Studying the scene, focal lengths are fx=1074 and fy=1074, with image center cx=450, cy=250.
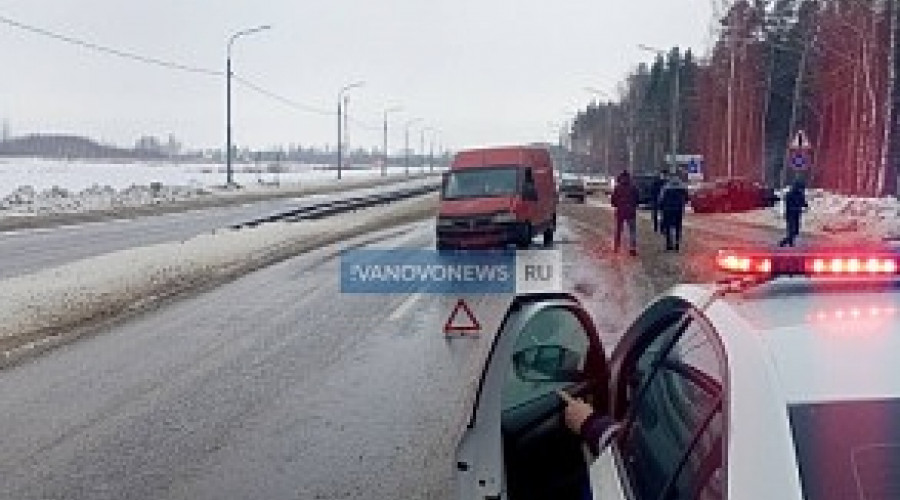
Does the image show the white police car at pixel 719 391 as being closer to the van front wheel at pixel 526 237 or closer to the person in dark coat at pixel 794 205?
the van front wheel at pixel 526 237

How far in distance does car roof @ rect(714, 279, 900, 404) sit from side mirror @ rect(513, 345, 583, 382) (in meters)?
1.00

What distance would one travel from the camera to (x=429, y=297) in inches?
596

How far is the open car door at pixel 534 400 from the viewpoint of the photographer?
3.21 metres

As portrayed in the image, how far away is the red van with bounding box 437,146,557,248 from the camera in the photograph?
23.6 meters

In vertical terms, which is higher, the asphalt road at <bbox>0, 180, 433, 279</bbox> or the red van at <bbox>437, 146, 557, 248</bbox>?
the red van at <bbox>437, 146, 557, 248</bbox>

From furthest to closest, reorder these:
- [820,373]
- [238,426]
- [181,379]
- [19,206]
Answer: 1. [19,206]
2. [181,379]
3. [238,426]
4. [820,373]

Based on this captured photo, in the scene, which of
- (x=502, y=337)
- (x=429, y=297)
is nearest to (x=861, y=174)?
(x=429, y=297)

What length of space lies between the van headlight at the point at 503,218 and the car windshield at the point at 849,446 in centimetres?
2167

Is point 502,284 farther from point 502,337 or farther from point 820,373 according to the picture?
point 820,373

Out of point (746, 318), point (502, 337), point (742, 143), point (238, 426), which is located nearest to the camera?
point (746, 318)

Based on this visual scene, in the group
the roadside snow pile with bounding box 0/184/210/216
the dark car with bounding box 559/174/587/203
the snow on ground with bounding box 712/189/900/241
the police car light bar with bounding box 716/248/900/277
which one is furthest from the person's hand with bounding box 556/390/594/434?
the dark car with bounding box 559/174/587/203

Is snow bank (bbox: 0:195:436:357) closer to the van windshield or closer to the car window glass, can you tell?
the van windshield

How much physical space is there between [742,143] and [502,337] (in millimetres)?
76120

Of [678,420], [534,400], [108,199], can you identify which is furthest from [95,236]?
[678,420]
